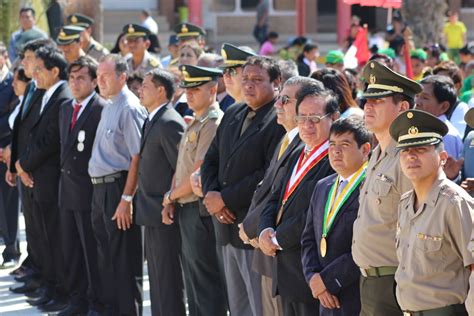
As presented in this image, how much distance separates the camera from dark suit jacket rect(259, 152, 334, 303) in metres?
6.75

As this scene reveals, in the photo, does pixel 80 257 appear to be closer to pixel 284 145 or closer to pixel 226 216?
pixel 226 216

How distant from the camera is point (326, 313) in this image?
6.36m

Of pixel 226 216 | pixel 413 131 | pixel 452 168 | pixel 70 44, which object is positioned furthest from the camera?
pixel 70 44

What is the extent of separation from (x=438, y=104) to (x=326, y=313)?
228 centimetres

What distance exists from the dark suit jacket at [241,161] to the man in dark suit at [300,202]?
0.70 meters

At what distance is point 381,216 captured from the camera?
597 centimetres

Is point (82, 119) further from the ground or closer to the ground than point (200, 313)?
further from the ground

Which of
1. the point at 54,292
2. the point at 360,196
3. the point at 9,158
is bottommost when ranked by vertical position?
the point at 54,292

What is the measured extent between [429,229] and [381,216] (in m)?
0.54

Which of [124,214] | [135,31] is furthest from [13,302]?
[135,31]

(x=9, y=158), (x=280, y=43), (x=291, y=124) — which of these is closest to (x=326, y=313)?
(x=291, y=124)

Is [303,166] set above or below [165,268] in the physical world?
above

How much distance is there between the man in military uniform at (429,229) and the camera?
17.7 ft

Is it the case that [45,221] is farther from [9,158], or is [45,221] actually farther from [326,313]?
[326,313]
